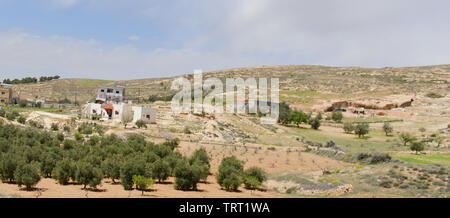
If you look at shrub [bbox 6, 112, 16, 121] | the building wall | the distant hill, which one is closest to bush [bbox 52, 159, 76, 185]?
shrub [bbox 6, 112, 16, 121]

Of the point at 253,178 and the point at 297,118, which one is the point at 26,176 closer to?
the point at 253,178

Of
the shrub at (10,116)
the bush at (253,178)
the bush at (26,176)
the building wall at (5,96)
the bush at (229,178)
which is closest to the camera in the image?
the bush at (26,176)

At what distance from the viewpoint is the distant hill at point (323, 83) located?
100 m

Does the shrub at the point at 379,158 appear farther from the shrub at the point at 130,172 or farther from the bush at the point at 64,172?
the bush at the point at 64,172

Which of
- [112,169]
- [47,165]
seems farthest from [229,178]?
[47,165]

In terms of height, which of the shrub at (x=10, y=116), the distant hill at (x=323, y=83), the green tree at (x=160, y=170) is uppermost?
the distant hill at (x=323, y=83)

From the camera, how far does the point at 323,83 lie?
359 feet

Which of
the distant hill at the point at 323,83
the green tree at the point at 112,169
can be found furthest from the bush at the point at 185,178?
the distant hill at the point at 323,83

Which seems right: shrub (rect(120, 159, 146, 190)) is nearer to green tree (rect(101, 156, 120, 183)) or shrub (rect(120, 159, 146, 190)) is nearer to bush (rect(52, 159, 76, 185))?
green tree (rect(101, 156, 120, 183))

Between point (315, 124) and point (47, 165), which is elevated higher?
point (47, 165)

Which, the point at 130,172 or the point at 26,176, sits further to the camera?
the point at 130,172
